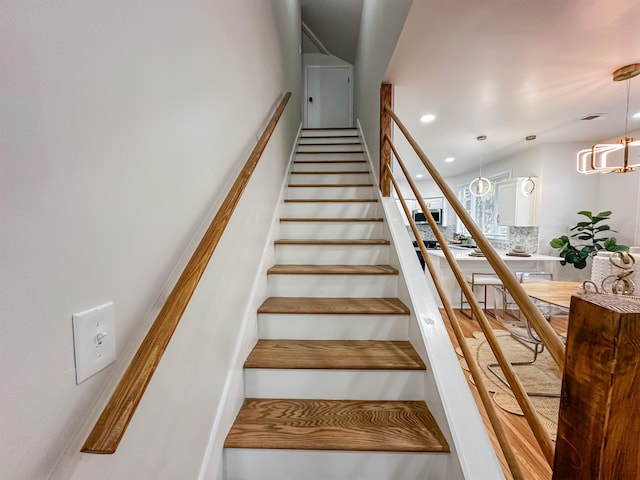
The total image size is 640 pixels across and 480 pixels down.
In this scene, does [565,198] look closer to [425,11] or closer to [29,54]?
[425,11]

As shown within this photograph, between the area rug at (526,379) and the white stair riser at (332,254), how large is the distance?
4.52ft

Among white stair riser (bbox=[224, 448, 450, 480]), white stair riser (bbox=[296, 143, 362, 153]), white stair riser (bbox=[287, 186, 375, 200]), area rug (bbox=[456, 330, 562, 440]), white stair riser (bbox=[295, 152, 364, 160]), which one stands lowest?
area rug (bbox=[456, 330, 562, 440])

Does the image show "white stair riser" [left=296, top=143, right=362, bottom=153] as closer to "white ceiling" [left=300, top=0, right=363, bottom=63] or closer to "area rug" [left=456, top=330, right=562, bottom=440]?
"white ceiling" [left=300, top=0, right=363, bottom=63]

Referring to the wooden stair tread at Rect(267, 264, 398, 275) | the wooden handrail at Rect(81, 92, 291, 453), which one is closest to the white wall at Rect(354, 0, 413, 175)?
the wooden stair tread at Rect(267, 264, 398, 275)

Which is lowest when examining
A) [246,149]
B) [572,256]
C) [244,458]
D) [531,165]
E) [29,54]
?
[244,458]

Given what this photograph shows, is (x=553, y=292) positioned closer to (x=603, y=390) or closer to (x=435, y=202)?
(x=603, y=390)

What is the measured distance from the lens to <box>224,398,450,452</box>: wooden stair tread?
3.64 feet

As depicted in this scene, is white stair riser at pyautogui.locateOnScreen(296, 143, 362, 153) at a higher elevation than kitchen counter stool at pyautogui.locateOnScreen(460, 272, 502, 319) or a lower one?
higher

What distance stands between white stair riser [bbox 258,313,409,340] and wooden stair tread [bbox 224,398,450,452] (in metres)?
0.35

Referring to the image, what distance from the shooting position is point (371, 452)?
1109 mm

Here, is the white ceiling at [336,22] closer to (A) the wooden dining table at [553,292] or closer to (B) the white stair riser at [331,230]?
(B) the white stair riser at [331,230]

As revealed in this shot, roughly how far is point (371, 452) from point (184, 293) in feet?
3.18

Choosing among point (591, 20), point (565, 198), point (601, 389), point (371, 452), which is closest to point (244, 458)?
point (371, 452)

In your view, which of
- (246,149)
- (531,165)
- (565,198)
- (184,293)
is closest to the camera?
(184,293)
